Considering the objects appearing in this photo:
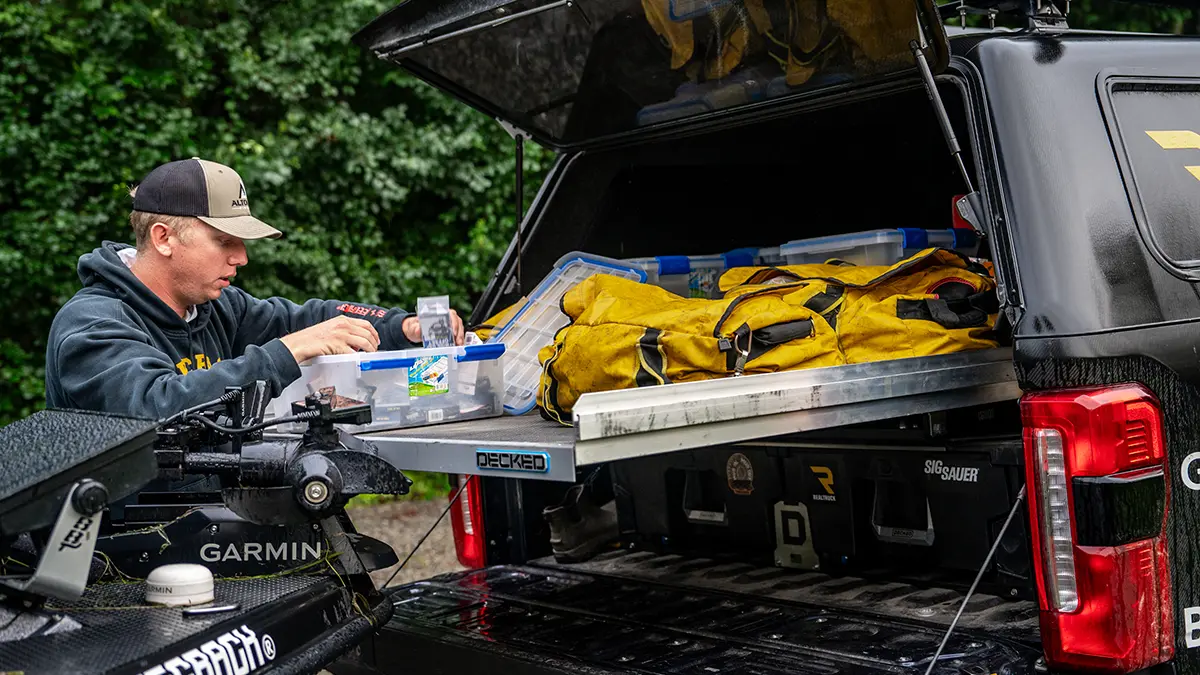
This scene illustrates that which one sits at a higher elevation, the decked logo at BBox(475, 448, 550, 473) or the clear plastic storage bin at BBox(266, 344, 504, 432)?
the clear plastic storage bin at BBox(266, 344, 504, 432)

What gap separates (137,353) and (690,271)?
171 centimetres

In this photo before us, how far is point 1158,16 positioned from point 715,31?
8281 mm

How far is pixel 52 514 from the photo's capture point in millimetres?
2115

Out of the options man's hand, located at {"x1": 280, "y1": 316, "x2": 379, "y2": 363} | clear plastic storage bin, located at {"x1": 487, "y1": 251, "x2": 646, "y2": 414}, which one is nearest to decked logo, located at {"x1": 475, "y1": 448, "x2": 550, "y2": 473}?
man's hand, located at {"x1": 280, "y1": 316, "x2": 379, "y2": 363}

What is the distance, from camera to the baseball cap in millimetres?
3465

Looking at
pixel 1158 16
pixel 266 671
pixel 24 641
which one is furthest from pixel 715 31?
pixel 1158 16

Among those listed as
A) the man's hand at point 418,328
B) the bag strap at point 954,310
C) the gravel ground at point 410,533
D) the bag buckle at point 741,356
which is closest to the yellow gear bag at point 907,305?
the bag strap at point 954,310

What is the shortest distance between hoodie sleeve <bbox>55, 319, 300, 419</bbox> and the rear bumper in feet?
2.61

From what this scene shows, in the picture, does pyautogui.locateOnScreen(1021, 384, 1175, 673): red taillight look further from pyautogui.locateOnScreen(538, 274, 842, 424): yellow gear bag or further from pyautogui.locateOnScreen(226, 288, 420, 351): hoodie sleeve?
pyautogui.locateOnScreen(226, 288, 420, 351): hoodie sleeve

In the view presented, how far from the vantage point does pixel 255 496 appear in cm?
267

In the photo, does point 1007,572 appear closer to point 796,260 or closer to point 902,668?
point 902,668

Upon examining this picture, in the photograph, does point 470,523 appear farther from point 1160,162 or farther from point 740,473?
point 1160,162

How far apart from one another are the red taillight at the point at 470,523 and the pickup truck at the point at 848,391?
14 mm

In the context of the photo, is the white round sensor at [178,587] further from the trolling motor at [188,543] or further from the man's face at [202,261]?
the man's face at [202,261]
